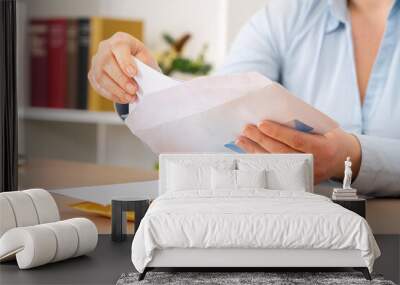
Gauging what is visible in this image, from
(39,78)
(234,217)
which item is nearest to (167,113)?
(234,217)

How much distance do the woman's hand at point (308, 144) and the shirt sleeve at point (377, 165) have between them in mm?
32

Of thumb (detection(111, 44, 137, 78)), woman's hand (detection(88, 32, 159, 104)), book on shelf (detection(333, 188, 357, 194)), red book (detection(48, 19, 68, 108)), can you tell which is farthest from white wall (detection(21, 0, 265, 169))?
book on shelf (detection(333, 188, 357, 194))

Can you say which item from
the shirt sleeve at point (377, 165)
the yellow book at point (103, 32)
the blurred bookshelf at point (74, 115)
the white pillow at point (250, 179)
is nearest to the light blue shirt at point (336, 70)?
the shirt sleeve at point (377, 165)

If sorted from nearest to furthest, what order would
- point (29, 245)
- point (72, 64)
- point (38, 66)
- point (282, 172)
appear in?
1. point (29, 245)
2. point (282, 172)
3. point (72, 64)
4. point (38, 66)

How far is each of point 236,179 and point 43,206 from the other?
0.75m

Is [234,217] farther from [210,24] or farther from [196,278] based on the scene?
[210,24]

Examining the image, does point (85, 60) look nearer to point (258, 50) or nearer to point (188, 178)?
point (258, 50)

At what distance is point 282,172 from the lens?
324 centimetres

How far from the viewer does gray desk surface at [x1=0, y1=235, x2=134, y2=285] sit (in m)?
2.64

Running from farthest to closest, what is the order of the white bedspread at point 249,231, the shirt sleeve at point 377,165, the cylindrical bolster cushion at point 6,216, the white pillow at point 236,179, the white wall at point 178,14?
the white wall at point 178,14 → the shirt sleeve at point 377,165 → the white pillow at point 236,179 → the cylindrical bolster cushion at point 6,216 → the white bedspread at point 249,231

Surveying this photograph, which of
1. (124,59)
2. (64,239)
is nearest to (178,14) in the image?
(124,59)

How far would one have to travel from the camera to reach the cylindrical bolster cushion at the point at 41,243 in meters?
2.72

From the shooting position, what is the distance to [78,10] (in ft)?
15.8

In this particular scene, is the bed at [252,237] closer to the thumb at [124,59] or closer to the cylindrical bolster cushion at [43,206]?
the cylindrical bolster cushion at [43,206]
